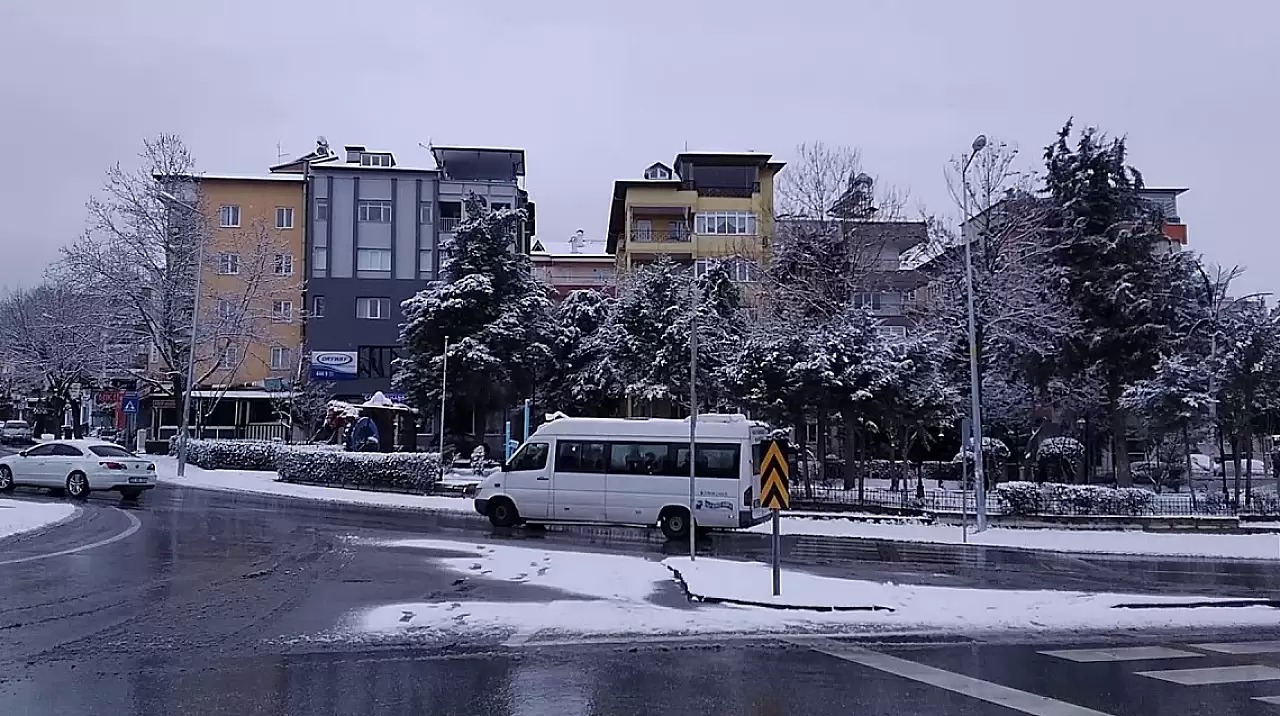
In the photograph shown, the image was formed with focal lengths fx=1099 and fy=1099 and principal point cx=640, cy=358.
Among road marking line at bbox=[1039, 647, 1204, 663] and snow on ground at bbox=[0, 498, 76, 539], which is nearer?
road marking line at bbox=[1039, 647, 1204, 663]

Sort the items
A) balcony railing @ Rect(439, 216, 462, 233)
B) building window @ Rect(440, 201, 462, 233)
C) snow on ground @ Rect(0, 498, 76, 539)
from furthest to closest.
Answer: building window @ Rect(440, 201, 462, 233) → balcony railing @ Rect(439, 216, 462, 233) → snow on ground @ Rect(0, 498, 76, 539)

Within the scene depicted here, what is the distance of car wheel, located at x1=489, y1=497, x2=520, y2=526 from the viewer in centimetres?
2397

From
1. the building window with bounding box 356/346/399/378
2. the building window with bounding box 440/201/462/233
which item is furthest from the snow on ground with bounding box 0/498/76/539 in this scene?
the building window with bounding box 440/201/462/233

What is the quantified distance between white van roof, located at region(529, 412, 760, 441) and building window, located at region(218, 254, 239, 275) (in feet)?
94.6

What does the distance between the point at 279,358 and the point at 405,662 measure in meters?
53.2

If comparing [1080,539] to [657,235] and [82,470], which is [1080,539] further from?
[657,235]

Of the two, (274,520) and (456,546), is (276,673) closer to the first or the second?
(456,546)

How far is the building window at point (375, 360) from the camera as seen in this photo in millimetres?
59125

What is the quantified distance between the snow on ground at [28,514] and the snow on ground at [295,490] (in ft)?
26.2

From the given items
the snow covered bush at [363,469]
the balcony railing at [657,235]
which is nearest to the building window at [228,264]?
the snow covered bush at [363,469]

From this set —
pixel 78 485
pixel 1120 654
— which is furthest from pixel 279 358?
pixel 1120 654

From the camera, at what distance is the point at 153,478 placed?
2858 cm

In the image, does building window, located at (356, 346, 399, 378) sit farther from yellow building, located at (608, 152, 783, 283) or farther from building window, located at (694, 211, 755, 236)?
building window, located at (694, 211, 755, 236)

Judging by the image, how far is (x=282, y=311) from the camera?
5644 cm
